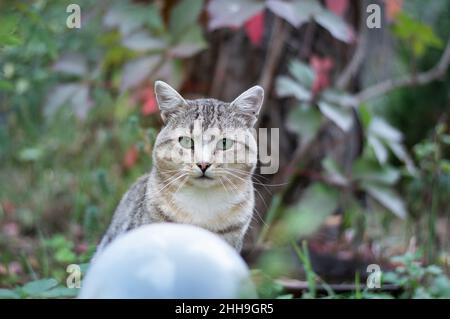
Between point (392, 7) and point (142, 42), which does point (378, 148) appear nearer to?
point (392, 7)

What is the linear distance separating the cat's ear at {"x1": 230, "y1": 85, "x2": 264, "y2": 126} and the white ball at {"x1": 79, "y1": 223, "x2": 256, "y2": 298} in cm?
53

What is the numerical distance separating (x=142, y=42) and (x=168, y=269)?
4.90ft

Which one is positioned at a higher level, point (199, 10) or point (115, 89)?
point (199, 10)

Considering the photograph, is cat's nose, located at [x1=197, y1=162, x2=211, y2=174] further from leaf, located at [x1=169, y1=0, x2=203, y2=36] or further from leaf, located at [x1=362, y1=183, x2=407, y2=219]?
leaf, located at [x1=362, y1=183, x2=407, y2=219]

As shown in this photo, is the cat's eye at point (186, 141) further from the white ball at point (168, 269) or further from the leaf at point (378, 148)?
the leaf at point (378, 148)

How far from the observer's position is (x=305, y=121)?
2.57 m

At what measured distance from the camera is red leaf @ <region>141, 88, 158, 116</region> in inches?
101

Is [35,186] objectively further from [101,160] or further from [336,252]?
[336,252]

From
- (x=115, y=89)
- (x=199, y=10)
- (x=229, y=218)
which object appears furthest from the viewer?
(x=115, y=89)

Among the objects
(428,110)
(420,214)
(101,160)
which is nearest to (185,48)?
(101,160)

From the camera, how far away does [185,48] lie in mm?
2371

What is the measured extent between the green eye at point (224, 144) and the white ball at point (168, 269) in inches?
16.9
